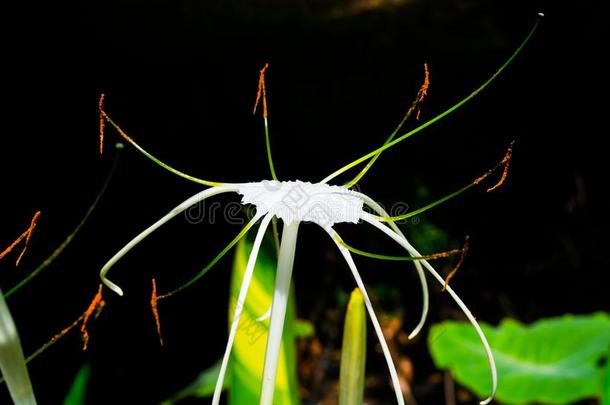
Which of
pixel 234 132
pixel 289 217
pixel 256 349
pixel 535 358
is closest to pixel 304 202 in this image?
pixel 289 217

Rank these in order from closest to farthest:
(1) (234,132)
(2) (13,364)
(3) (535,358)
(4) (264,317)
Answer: (2) (13,364) < (4) (264,317) < (1) (234,132) < (3) (535,358)

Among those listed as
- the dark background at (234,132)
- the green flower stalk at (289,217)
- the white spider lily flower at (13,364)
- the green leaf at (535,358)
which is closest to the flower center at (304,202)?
the green flower stalk at (289,217)

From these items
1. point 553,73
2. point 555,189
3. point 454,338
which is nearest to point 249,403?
point 454,338

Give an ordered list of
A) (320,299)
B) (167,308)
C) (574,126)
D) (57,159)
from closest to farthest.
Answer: (57,159)
(167,308)
(574,126)
(320,299)

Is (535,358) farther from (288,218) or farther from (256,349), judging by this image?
(288,218)

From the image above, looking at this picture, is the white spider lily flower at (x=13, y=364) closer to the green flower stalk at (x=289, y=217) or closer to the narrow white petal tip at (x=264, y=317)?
the green flower stalk at (x=289, y=217)

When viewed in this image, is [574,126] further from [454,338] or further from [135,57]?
[135,57]
